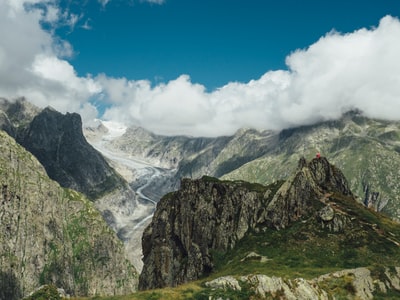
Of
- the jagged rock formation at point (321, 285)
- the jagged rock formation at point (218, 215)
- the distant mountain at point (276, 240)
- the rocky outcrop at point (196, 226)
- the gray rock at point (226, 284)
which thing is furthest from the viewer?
the rocky outcrop at point (196, 226)

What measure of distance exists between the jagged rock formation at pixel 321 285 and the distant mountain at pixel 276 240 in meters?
0.17

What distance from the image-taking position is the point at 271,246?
113688mm

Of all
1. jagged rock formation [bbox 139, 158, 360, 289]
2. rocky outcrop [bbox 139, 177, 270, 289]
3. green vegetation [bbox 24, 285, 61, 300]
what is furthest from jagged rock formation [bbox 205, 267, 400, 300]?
rocky outcrop [bbox 139, 177, 270, 289]

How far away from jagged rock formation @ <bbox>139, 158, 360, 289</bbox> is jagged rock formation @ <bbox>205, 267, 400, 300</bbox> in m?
39.0

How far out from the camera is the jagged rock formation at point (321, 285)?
62188mm

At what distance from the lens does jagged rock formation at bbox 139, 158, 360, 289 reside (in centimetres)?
12838

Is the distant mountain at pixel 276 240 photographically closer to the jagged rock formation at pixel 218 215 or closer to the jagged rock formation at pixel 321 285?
the jagged rock formation at pixel 321 285

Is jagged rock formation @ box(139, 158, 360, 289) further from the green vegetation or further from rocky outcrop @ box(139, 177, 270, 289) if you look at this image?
the green vegetation

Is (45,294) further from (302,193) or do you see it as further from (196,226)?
(302,193)

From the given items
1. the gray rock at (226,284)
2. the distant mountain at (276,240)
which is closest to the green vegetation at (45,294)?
the distant mountain at (276,240)

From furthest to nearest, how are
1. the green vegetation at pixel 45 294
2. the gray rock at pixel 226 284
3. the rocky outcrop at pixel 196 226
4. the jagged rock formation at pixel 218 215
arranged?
1. the rocky outcrop at pixel 196 226
2. the jagged rock formation at pixel 218 215
3. the gray rock at pixel 226 284
4. the green vegetation at pixel 45 294

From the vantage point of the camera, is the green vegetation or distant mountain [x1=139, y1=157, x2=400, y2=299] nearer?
the green vegetation

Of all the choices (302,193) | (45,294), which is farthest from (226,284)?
(302,193)

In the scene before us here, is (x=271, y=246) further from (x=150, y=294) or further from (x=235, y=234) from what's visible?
(x=150, y=294)
